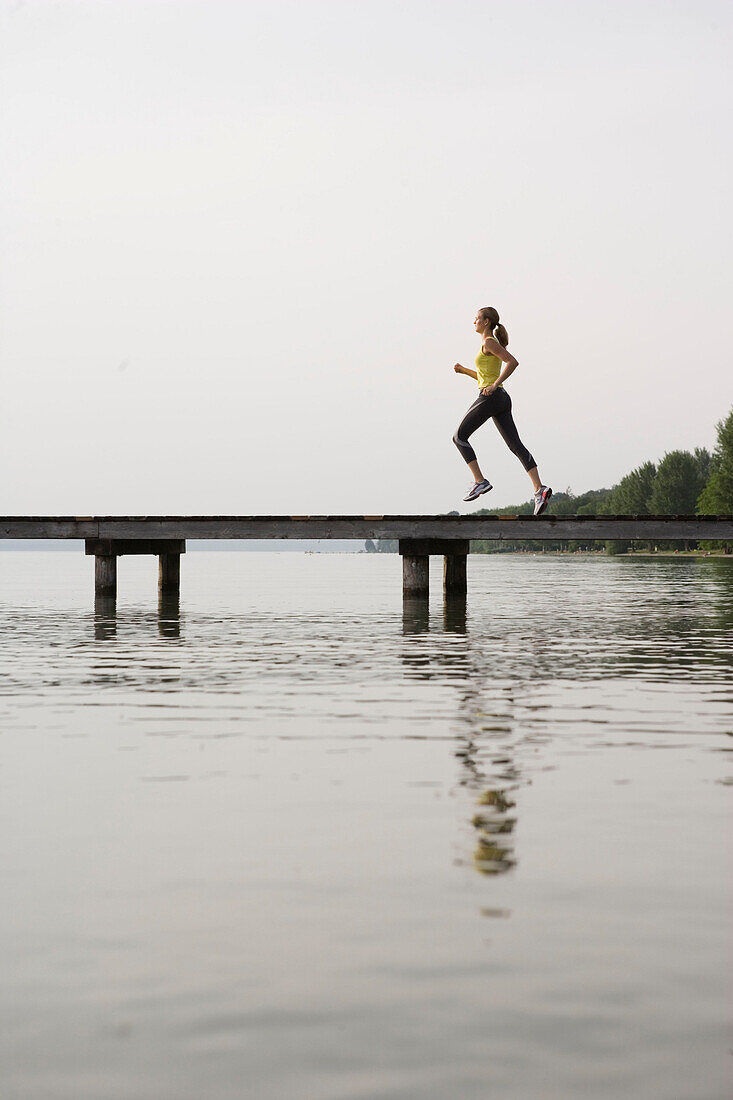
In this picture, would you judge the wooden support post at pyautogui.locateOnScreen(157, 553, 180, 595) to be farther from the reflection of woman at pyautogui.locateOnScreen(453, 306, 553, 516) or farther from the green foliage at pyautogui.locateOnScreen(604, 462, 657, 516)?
the green foliage at pyautogui.locateOnScreen(604, 462, 657, 516)

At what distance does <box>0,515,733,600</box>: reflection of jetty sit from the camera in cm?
2373

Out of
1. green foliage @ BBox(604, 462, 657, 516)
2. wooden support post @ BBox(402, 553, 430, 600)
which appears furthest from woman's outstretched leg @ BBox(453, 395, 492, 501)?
green foliage @ BBox(604, 462, 657, 516)

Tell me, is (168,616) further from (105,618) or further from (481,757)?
(481,757)

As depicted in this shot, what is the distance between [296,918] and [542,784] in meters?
2.78

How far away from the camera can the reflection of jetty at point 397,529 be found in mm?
23734

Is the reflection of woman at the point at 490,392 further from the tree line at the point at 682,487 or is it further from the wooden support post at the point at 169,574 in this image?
the tree line at the point at 682,487

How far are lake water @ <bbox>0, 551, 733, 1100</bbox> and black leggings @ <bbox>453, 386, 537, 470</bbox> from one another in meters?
7.46

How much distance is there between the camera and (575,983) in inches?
156

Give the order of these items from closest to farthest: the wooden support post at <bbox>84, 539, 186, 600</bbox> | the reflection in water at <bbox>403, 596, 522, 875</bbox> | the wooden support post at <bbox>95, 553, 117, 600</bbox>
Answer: the reflection in water at <bbox>403, 596, 522, 875</bbox> → the wooden support post at <bbox>84, 539, 186, 600</bbox> → the wooden support post at <bbox>95, 553, 117, 600</bbox>

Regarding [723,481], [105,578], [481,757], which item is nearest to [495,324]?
[481,757]

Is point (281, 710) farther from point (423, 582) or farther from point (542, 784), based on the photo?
point (423, 582)

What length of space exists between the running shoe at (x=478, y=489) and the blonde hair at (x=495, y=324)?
2.06 m

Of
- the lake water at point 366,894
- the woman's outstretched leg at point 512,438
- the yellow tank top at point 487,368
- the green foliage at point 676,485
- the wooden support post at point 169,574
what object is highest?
the green foliage at point 676,485

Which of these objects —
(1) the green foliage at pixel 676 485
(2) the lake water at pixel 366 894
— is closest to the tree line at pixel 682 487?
(1) the green foliage at pixel 676 485
